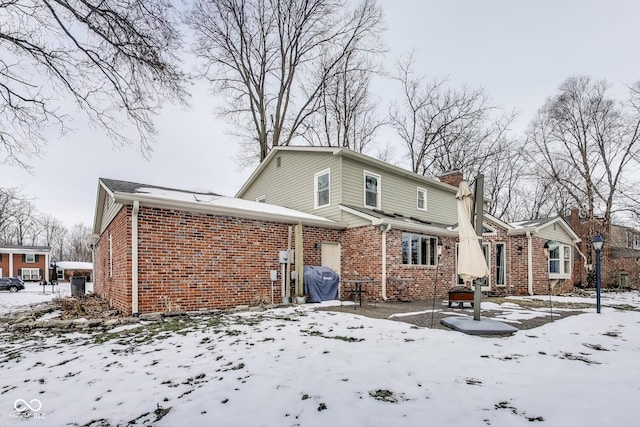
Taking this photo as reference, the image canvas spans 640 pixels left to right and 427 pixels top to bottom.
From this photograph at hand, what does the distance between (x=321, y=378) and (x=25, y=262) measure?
43173 millimetres

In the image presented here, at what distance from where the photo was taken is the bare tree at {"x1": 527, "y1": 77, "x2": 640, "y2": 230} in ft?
65.2

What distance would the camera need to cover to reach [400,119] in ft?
81.4

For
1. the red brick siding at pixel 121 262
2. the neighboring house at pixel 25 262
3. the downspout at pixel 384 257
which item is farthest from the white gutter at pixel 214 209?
the neighboring house at pixel 25 262

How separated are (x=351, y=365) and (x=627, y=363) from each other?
3.38 meters

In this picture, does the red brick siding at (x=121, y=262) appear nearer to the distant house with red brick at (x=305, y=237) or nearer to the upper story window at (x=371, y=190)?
the distant house with red brick at (x=305, y=237)

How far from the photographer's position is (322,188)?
12641 millimetres

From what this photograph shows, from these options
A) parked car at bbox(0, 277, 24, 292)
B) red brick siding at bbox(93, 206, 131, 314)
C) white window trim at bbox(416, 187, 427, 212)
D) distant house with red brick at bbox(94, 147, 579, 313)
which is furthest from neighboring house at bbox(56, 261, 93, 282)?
white window trim at bbox(416, 187, 427, 212)

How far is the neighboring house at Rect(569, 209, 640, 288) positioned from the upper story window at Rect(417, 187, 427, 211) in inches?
379

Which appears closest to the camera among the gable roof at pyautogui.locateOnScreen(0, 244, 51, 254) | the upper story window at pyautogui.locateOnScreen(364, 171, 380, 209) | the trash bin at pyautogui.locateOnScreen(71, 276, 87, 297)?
the upper story window at pyautogui.locateOnScreen(364, 171, 380, 209)

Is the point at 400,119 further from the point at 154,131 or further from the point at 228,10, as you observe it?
the point at 154,131

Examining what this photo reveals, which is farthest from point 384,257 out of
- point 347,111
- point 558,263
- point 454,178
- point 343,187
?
point 347,111

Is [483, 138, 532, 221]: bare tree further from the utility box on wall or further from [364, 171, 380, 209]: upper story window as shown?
the utility box on wall

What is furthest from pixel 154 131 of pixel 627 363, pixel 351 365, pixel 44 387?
pixel 627 363

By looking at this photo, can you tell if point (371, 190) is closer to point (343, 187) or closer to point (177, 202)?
point (343, 187)
